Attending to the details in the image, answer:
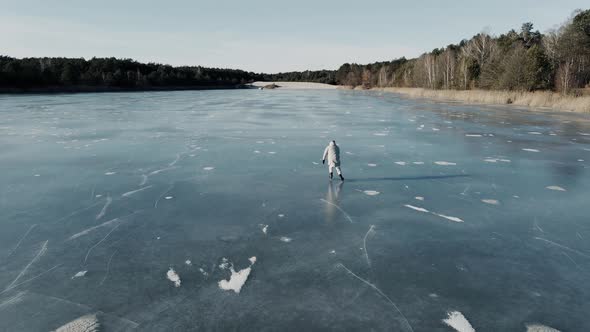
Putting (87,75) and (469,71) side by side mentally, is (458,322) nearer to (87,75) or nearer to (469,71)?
(469,71)

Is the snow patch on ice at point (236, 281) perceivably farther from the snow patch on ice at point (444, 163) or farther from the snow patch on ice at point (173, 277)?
the snow patch on ice at point (444, 163)

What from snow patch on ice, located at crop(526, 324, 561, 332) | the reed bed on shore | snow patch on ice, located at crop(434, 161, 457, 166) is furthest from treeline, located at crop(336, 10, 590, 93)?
snow patch on ice, located at crop(526, 324, 561, 332)

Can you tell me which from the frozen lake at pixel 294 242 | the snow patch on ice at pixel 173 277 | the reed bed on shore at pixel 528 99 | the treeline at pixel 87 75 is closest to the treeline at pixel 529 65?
the reed bed on shore at pixel 528 99

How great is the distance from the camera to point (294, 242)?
6.47 meters

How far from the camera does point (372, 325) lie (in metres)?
4.26

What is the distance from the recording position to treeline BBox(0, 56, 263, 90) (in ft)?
261

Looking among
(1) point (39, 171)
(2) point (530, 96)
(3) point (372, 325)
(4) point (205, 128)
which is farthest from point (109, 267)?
(2) point (530, 96)

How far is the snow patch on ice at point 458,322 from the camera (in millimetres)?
4199

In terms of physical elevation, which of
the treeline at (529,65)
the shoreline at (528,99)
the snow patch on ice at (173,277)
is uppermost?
the treeline at (529,65)

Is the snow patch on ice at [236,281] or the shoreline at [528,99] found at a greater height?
the shoreline at [528,99]

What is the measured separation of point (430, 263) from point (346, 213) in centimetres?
245

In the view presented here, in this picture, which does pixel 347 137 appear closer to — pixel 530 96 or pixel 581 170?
pixel 581 170

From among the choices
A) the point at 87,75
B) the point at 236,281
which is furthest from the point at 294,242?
the point at 87,75

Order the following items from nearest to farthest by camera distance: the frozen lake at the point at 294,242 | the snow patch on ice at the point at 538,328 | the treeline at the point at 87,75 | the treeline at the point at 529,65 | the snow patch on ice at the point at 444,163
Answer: the snow patch on ice at the point at 538,328, the frozen lake at the point at 294,242, the snow patch on ice at the point at 444,163, the treeline at the point at 529,65, the treeline at the point at 87,75
